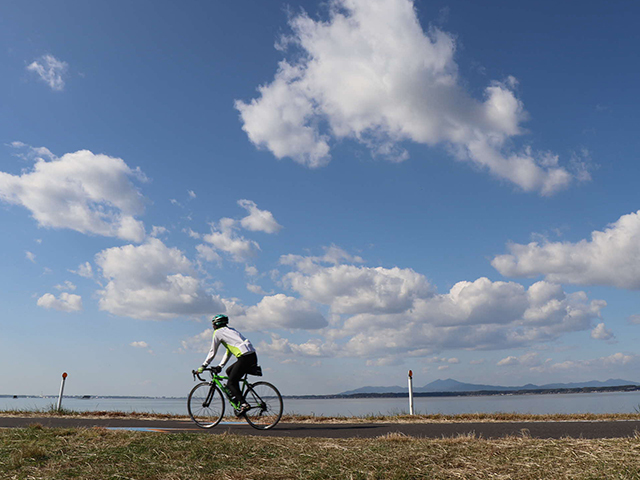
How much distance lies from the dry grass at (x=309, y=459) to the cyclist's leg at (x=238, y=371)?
2946 millimetres

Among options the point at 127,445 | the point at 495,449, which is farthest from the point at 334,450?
the point at 127,445

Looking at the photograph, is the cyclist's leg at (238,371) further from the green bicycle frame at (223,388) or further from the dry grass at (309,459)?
the dry grass at (309,459)

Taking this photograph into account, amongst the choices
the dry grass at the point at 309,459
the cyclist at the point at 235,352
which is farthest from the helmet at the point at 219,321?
the dry grass at the point at 309,459

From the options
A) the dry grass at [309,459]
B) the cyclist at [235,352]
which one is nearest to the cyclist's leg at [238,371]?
the cyclist at [235,352]

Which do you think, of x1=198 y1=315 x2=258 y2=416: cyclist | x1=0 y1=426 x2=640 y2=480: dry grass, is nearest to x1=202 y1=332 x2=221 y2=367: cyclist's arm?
x1=198 y1=315 x2=258 y2=416: cyclist

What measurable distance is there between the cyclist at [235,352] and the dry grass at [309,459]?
9.68 ft

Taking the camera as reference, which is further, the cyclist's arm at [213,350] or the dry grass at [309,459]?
the cyclist's arm at [213,350]

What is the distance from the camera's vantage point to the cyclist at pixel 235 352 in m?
10.4

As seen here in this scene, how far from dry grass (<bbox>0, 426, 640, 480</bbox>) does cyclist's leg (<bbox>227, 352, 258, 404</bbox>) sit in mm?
2946

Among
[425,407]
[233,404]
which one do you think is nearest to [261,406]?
[233,404]

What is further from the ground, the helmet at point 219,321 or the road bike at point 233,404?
the helmet at point 219,321

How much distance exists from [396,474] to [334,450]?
156cm

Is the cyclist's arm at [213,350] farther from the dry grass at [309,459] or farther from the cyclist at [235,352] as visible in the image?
the dry grass at [309,459]

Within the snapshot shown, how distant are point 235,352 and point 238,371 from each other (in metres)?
0.42
